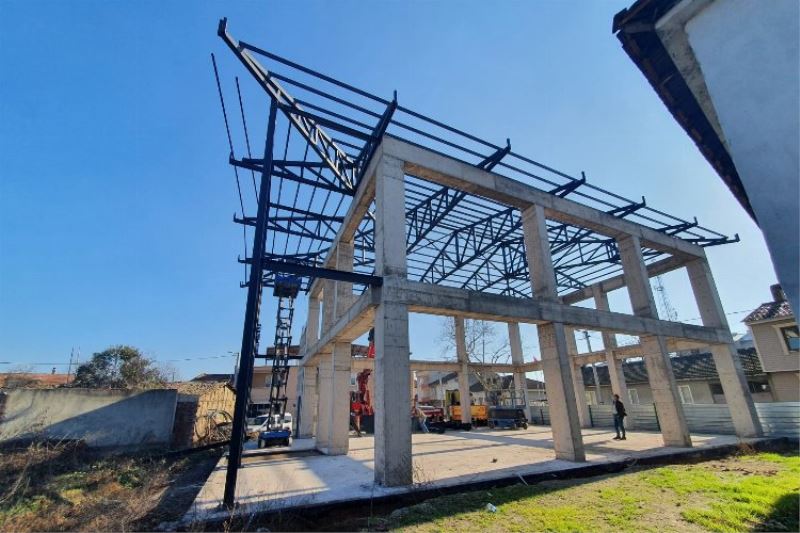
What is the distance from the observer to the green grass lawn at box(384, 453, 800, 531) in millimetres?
5145

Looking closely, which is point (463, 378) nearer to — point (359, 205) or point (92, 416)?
point (359, 205)

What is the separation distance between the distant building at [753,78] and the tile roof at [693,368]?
22024 millimetres

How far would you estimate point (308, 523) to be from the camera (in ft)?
19.0

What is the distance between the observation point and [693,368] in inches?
1006

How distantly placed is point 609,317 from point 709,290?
754 cm

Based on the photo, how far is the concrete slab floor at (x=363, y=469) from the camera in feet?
21.2

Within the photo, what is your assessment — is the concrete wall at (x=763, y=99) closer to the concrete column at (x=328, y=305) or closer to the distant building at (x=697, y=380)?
the concrete column at (x=328, y=305)

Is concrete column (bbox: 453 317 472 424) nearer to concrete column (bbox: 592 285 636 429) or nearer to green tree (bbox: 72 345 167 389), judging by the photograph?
concrete column (bbox: 592 285 636 429)

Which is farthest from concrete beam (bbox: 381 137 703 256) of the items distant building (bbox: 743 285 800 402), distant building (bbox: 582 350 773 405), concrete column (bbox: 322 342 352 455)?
distant building (bbox: 582 350 773 405)

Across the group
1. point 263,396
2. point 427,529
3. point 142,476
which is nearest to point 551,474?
point 427,529

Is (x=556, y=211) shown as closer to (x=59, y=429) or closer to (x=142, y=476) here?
(x=142, y=476)

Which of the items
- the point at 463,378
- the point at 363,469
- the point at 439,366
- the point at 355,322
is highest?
the point at 355,322

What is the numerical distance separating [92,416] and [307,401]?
7.88 m

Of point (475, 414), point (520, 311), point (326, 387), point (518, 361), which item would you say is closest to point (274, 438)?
point (326, 387)
